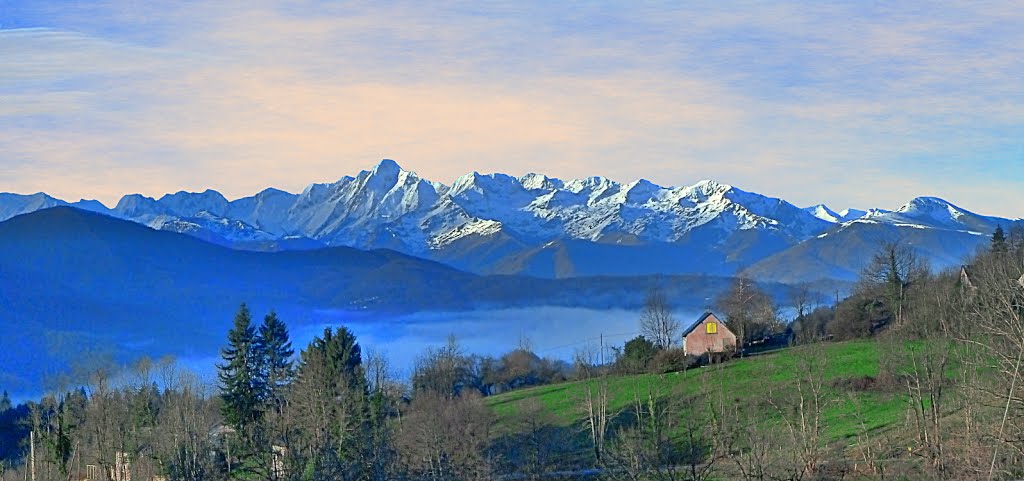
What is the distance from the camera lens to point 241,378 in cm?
6950

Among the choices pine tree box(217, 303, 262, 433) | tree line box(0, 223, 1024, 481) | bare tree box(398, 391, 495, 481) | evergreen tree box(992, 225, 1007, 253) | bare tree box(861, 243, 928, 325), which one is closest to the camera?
tree line box(0, 223, 1024, 481)

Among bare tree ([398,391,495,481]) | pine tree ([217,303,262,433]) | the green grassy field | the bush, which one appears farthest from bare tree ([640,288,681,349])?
pine tree ([217,303,262,433])

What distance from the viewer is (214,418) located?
251 feet

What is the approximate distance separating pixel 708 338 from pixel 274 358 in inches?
1177

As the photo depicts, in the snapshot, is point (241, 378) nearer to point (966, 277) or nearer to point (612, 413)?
point (612, 413)

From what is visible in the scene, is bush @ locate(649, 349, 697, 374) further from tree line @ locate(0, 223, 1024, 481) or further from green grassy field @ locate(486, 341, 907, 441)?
green grassy field @ locate(486, 341, 907, 441)

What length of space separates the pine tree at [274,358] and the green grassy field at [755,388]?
44.2 feet

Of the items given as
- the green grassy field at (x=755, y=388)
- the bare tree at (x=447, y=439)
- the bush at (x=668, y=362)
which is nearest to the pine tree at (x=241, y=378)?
the bare tree at (x=447, y=439)

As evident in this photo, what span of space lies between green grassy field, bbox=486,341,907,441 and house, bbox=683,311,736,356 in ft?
14.1

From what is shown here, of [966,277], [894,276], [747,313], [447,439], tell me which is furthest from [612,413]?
[966,277]

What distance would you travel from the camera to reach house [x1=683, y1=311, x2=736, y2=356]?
7806 cm

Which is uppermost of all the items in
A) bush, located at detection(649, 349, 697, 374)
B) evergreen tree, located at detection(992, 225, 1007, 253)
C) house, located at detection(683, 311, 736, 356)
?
evergreen tree, located at detection(992, 225, 1007, 253)

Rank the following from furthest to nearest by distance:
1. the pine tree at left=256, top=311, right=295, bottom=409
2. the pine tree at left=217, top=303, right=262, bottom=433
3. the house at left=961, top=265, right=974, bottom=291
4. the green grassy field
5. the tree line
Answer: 1. the pine tree at left=256, top=311, right=295, bottom=409
2. the house at left=961, top=265, right=974, bottom=291
3. the pine tree at left=217, top=303, right=262, bottom=433
4. the green grassy field
5. the tree line

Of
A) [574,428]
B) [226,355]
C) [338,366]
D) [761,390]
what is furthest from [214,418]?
[761,390]
